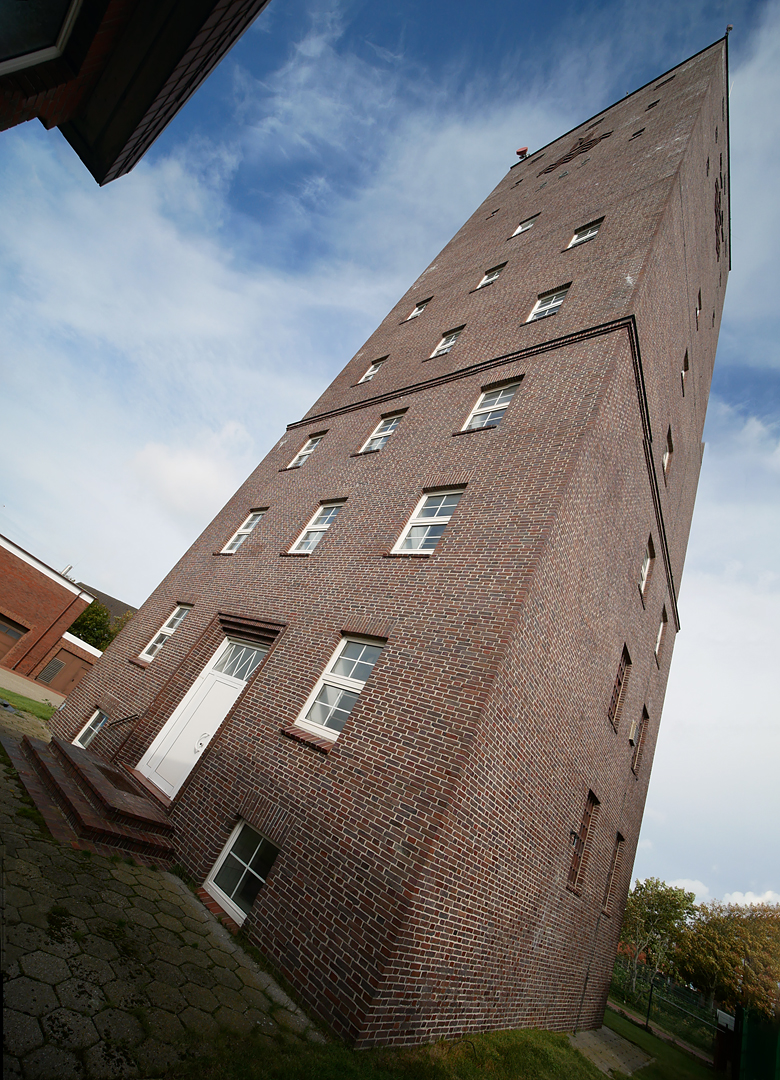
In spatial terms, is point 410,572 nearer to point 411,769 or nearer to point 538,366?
point 411,769

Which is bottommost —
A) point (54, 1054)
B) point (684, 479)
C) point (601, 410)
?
point (54, 1054)

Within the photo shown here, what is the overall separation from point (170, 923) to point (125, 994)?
1.54 metres

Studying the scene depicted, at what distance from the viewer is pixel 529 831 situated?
680cm

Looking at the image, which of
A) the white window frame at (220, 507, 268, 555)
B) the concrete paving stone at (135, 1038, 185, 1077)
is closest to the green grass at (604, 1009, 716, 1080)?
the concrete paving stone at (135, 1038, 185, 1077)

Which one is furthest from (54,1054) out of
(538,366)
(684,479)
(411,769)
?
(684,479)

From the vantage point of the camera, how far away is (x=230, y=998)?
406cm

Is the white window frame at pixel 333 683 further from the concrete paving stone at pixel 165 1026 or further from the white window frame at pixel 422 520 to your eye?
the concrete paving stone at pixel 165 1026

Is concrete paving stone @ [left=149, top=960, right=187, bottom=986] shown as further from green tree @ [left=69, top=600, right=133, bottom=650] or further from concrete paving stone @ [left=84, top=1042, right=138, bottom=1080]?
green tree @ [left=69, top=600, right=133, bottom=650]

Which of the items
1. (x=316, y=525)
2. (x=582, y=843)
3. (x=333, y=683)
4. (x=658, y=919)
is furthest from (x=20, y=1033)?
(x=658, y=919)

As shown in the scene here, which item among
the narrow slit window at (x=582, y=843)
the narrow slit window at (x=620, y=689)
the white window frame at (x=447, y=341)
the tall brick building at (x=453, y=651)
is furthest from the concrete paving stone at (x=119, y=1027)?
the white window frame at (x=447, y=341)

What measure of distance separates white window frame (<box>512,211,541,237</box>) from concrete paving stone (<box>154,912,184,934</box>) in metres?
20.0

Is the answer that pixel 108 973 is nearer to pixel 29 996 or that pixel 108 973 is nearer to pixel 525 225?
pixel 29 996

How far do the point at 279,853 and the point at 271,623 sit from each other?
13.1 ft

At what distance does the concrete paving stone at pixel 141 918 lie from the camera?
14.6 ft
